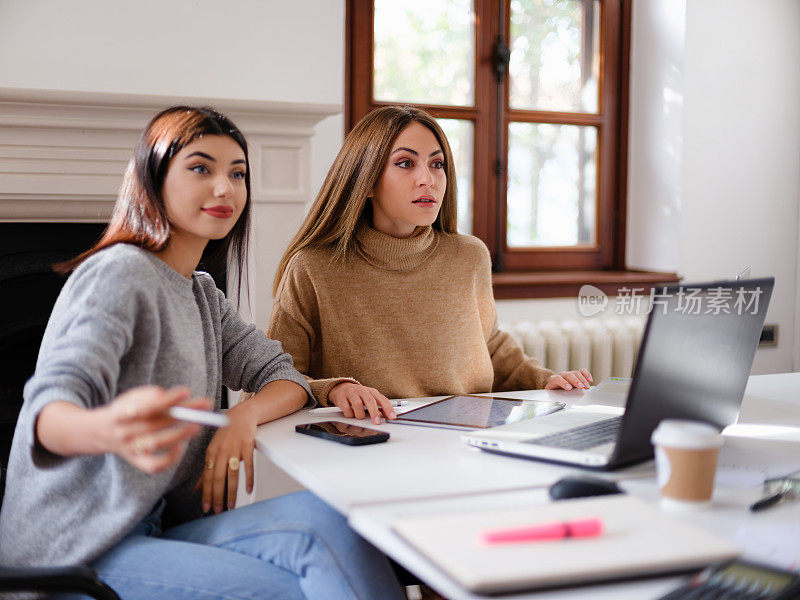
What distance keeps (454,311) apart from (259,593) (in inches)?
35.6

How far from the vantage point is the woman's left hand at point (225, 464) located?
1.22 metres

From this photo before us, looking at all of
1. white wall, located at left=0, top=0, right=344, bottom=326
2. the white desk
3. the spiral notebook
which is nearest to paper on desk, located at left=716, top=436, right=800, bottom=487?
the white desk

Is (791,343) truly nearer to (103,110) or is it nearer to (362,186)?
(362,186)

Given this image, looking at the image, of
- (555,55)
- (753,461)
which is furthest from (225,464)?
(555,55)

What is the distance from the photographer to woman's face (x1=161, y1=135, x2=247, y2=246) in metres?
1.27

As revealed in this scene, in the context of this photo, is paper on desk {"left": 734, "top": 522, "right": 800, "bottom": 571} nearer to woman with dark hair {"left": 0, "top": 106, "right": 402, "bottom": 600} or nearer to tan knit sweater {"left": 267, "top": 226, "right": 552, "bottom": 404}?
woman with dark hair {"left": 0, "top": 106, "right": 402, "bottom": 600}

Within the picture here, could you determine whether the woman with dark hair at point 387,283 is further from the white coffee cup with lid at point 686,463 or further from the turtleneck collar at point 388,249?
the white coffee cup with lid at point 686,463

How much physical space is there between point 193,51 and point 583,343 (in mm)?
1546

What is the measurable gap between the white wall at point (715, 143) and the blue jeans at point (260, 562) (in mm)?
1922

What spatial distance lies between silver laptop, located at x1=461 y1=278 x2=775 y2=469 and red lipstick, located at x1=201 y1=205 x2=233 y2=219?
1.60 feet

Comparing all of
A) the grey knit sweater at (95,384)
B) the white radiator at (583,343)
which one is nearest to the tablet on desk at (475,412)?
the grey knit sweater at (95,384)

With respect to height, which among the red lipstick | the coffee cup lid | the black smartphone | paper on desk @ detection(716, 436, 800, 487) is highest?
the red lipstick

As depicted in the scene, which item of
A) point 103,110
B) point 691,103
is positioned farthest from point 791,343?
point 103,110

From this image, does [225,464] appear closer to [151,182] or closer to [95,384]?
[95,384]
